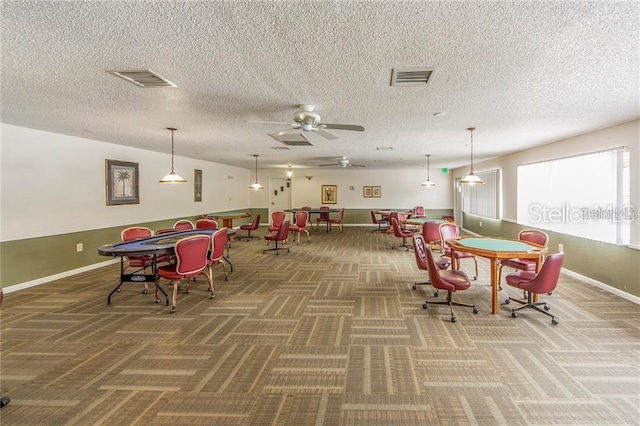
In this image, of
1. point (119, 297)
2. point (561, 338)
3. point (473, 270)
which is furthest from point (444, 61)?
point (119, 297)

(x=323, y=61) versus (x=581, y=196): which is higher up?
(x=323, y=61)

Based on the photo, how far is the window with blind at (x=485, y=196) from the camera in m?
8.00

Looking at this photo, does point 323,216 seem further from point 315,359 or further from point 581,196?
Answer: point 315,359

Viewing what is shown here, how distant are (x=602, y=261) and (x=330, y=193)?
9437mm

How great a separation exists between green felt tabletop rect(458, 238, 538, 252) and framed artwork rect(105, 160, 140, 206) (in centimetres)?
660

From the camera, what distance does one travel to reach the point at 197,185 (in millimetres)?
8945

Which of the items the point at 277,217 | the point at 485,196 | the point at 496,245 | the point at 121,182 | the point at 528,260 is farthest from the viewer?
the point at 485,196

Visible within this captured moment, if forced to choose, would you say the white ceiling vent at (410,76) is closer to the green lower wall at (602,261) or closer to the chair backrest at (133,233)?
the green lower wall at (602,261)

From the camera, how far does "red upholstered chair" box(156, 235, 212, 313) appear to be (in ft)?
11.9

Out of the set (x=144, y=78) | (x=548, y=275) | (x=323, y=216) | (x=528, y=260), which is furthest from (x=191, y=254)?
(x=323, y=216)

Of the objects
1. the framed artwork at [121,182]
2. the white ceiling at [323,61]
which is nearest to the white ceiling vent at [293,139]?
the white ceiling at [323,61]

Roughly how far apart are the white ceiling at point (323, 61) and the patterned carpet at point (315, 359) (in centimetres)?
246

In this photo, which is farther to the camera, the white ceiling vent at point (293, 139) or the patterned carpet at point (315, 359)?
the white ceiling vent at point (293, 139)

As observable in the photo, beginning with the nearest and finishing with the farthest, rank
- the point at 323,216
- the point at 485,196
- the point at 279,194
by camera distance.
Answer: the point at 485,196 < the point at 323,216 < the point at 279,194
